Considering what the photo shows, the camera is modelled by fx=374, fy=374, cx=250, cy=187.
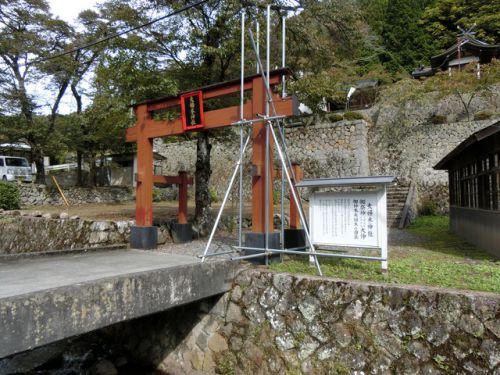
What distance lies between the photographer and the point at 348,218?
539cm

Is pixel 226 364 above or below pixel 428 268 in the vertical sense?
below

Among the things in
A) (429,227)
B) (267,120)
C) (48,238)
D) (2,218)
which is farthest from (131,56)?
(429,227)

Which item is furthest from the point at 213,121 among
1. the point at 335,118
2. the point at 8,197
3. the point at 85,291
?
the point at 335,118

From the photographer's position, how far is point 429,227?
1355 centimetres

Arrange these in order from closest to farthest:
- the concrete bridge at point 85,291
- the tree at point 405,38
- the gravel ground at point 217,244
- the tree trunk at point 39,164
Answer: the concrete bridge at point 85,291 → the gravel ground at point 217,244 → the tree trunk at point 39,164 → the tree at point 405,38

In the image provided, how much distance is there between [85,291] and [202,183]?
641 cm

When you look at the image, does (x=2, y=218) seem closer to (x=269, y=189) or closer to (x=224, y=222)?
(x=224, y=222)

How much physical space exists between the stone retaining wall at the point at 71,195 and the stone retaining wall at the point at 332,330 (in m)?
15.2

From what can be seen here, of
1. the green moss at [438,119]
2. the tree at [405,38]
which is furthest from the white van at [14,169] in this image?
A: the tree at [405,38]

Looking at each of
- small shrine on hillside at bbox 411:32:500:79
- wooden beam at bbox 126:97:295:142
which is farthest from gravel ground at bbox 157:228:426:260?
small shrine on hillside at bbox 411:32:500:79

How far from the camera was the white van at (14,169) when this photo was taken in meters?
22.8

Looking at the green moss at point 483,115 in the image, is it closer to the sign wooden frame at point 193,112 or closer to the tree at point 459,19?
the tree at point 459,19

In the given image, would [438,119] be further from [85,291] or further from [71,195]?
[85,291]

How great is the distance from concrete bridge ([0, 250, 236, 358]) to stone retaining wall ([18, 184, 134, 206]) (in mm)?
13691
